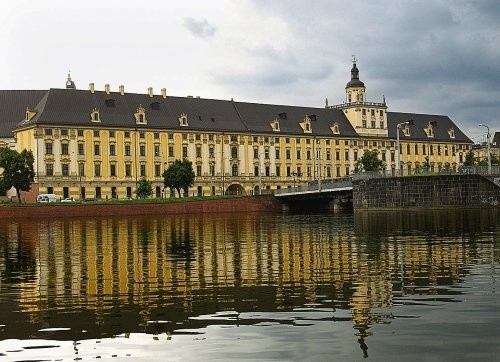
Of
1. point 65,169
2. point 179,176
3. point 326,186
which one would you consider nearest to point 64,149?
point 65,169

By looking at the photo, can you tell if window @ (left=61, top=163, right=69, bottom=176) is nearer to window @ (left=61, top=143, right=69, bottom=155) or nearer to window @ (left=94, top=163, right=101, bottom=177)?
window @ (left=61, top=143, right=69, bottom=155)

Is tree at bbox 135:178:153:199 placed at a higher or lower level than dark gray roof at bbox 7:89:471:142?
lower

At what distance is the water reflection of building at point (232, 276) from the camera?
790 inches

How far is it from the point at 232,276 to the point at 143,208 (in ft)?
306

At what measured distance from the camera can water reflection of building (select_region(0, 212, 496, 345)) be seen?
20078mm

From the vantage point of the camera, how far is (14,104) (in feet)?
525

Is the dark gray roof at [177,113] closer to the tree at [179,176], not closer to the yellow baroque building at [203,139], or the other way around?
the yellow baroque building at [203,139]

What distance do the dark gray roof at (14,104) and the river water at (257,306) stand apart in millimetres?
127127

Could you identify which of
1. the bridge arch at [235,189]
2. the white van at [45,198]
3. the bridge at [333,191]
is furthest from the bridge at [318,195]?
the white van at [45,198]

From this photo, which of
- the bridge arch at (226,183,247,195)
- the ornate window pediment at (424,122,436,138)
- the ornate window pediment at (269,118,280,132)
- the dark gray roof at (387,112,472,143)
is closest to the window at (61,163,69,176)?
the bridge arch at (226,183,247,195)

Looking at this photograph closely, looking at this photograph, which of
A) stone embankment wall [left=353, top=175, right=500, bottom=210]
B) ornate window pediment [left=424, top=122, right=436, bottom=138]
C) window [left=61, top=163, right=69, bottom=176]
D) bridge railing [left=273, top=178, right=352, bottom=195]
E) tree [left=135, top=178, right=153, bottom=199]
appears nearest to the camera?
stone embankment wall [left=353, top=175, right=500, bottom=210]

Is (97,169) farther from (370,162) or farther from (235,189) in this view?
(370,162)

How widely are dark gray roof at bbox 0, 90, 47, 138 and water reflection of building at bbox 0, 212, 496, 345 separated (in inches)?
4729

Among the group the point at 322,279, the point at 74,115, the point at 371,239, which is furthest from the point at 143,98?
the point at 322,279
